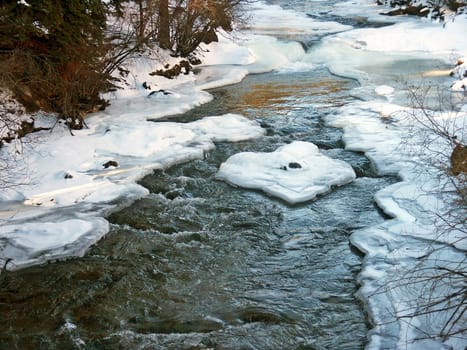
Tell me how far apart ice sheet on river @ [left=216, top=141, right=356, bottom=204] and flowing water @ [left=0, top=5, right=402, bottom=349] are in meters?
0.24

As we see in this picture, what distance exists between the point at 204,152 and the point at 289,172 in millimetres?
2258

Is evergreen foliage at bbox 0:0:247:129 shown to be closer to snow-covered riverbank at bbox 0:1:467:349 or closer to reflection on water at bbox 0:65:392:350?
snow-covered riverbank at bbox 0:1:467:349

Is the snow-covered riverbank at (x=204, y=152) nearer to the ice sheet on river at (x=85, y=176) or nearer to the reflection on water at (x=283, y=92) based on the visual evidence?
the ice sheet on river at (x=85, y=176)

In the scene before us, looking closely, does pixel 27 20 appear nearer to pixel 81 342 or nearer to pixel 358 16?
pixel 81 342

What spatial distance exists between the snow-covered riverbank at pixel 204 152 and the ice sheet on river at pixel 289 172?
96cm

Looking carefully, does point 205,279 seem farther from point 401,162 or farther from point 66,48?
point 66,48

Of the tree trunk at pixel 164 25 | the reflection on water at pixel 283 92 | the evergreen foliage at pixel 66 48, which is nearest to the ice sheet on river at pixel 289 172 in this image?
the reflection on water at pixel 283 92

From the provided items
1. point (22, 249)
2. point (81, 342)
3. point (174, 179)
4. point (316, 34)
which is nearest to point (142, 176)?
point (174, 179)

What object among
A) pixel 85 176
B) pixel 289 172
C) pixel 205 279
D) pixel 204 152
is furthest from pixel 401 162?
pixel 85 176

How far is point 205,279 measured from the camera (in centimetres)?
688

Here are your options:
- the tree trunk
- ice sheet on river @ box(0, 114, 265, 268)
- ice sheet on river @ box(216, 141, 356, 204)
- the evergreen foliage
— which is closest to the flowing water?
ice sheet on river @ box(216, 141, 356, 204)

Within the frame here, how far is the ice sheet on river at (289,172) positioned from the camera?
954 cm

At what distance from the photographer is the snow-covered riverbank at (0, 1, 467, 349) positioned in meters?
7.30

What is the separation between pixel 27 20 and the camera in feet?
35.8
